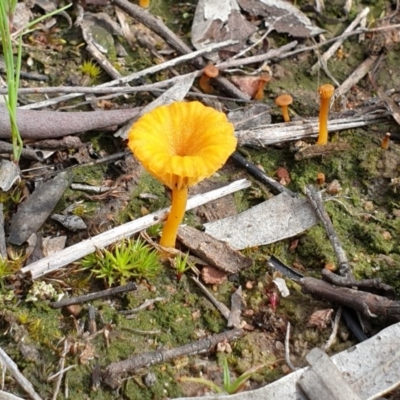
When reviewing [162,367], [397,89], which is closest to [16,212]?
[162,367]

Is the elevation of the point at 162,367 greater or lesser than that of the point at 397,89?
lesser

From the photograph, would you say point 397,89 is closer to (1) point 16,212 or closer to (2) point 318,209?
(2) point 318,209

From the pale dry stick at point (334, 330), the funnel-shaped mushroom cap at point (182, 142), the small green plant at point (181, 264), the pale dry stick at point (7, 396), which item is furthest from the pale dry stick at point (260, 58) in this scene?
the pale dry stick at point (7, 396)

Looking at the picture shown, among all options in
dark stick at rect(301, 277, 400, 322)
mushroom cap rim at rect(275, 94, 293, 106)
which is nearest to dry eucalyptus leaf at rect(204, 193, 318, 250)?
dark stick at rect(301, 277, 400, 322)

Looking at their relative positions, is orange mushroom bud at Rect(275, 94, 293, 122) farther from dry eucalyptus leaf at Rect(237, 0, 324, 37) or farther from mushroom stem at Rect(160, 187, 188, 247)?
mushroom stem at Rect(160, 187, 188, 247)

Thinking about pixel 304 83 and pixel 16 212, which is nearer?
pixel 16 212

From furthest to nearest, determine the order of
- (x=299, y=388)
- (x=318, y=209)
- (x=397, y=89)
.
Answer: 1. (x=397, y=89)
2. (x=318, y=209)
3. (x=299, y=388)

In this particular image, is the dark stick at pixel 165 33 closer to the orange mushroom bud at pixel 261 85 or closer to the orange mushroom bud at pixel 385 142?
the orange mushroom bud at pixel 261 85
